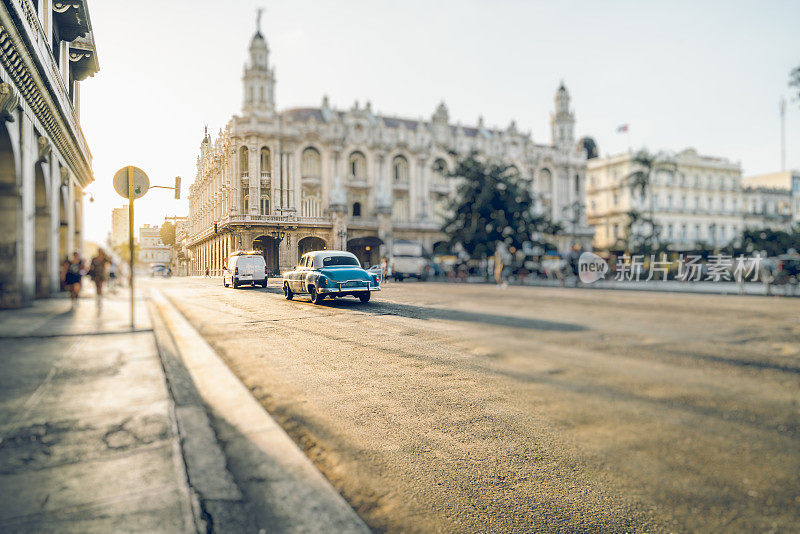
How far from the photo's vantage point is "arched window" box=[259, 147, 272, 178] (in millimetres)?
2260

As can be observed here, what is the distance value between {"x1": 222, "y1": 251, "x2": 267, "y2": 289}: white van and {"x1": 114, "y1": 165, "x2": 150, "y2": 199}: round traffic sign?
463mm

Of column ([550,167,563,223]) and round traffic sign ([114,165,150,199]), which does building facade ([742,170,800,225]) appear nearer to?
column ([550,167,563,223])

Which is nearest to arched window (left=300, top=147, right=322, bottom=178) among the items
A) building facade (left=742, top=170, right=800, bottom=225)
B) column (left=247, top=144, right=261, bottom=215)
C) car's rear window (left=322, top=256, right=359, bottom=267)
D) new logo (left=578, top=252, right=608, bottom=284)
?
column (left=247, top=144, right=261, bottom=215)

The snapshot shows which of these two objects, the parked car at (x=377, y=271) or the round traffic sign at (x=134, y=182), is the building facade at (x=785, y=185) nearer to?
the parked car at (x=377, y=271)

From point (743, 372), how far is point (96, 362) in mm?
3779

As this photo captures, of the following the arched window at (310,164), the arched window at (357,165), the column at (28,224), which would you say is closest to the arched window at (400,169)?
the arched window at (357,165)

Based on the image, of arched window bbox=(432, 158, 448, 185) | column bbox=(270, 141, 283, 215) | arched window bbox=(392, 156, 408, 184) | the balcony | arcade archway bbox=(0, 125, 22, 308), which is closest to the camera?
arcade archway bbox=(0, 125, 22, 308)

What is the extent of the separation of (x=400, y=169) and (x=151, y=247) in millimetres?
1554

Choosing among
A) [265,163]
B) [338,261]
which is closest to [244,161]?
[265,163]

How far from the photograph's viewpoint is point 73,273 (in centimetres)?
139

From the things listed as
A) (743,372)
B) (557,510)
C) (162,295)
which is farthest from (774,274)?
(162,295)

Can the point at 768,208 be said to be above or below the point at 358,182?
above

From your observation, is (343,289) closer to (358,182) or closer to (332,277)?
(332,277)

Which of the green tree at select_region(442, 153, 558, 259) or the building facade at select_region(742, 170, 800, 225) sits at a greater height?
the building facade at select_region(742, 170, 800, 225)
